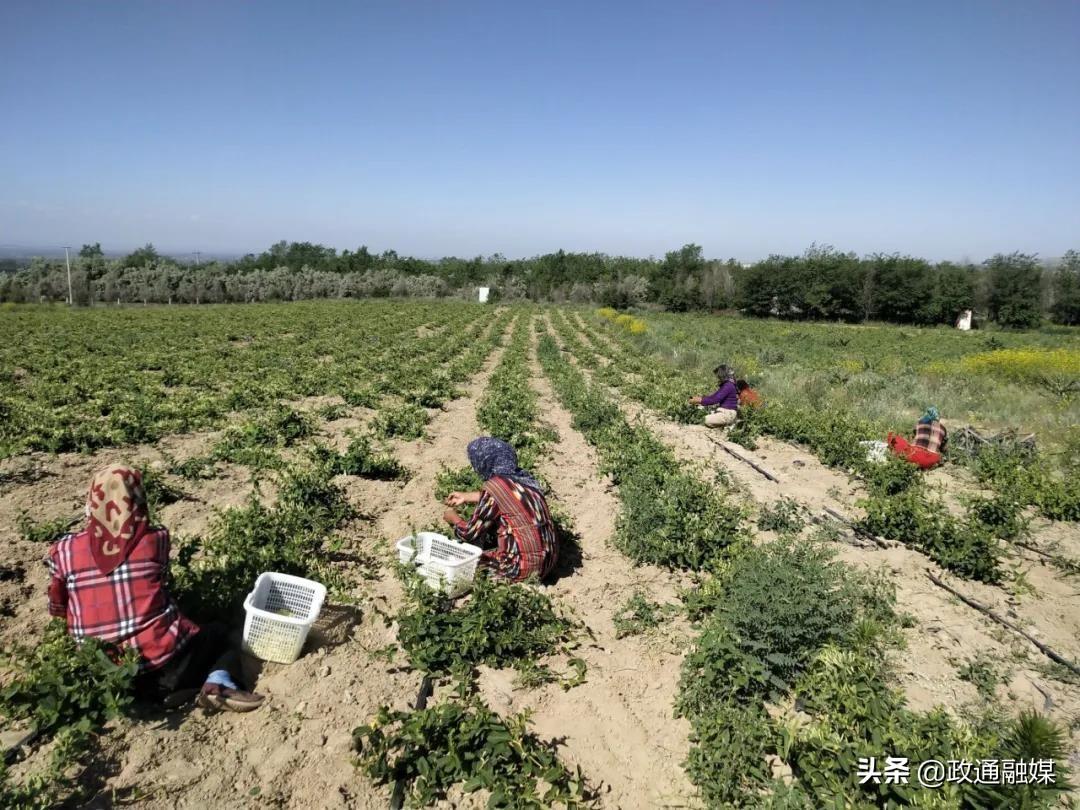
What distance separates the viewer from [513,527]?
15.5 ft

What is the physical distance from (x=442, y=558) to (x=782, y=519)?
3.68m

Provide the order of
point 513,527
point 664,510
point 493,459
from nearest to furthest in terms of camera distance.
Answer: point 513,527, point 493,459, point 664,510

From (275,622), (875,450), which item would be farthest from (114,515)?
(875,450)

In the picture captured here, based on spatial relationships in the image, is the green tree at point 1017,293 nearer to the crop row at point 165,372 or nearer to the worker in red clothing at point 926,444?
the crop row at point 165,372

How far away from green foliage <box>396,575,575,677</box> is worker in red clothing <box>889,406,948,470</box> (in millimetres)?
6418

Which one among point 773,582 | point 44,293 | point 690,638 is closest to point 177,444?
point 690,638

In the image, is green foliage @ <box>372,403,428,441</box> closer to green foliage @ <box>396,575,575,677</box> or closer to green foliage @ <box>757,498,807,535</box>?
green foliage @ <box>396,575,575,677</box>

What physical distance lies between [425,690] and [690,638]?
6.40ft

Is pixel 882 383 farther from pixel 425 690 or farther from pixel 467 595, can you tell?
pixel 425 690

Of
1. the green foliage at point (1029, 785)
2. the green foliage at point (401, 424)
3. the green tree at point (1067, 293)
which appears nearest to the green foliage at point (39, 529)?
the green foliage at point (401, 424)

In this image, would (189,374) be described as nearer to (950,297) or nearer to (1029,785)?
(1029,785)

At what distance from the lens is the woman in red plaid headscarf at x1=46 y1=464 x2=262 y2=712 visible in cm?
308

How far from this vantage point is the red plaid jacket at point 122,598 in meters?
3.14

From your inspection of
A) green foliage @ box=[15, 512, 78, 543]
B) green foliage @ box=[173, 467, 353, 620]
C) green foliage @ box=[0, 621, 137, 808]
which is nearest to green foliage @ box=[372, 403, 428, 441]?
green foliage @ box=[173, 467, 353, 620]
